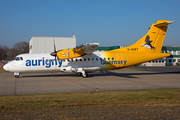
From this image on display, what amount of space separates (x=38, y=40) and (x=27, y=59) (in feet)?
106

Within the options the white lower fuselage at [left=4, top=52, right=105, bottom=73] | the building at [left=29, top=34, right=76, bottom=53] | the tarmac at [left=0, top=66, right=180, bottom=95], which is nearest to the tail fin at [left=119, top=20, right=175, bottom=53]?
the tarmac at [left=0, top=66, right=180, bottom=95]

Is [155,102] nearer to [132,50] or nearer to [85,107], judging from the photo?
[85,107]

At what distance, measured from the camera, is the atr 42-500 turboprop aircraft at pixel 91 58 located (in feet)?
70.5

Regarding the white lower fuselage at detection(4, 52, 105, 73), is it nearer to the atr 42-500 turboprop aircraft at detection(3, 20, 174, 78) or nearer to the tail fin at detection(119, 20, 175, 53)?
the atr 42-500 turboprop aircraft at detection(3, 20, 174, 78)

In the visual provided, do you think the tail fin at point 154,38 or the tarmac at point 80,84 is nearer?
the tarmac at point 80,84

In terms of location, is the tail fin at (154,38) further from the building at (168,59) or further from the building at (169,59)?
the building at (169,59)

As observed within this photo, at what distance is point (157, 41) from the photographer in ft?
78.6

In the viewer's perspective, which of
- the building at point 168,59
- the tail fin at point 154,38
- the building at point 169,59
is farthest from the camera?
the building at point 169,59

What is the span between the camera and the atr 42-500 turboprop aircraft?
21500 mm

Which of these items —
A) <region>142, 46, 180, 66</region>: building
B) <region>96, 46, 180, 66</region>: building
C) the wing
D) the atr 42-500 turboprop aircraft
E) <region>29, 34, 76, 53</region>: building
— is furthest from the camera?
Answer: <region>142, 46, 180, 66</region>: building

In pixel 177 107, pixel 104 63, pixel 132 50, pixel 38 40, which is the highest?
pixel 38 40

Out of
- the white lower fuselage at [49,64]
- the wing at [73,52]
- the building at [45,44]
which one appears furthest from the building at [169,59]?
the wing at [73,52]

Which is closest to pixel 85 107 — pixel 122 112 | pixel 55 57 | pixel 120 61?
pixel 122 112

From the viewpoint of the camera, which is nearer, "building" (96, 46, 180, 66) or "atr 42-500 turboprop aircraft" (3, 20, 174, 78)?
"atr 42-500 turboprop aircraft" (3, 20, 174, 78)
